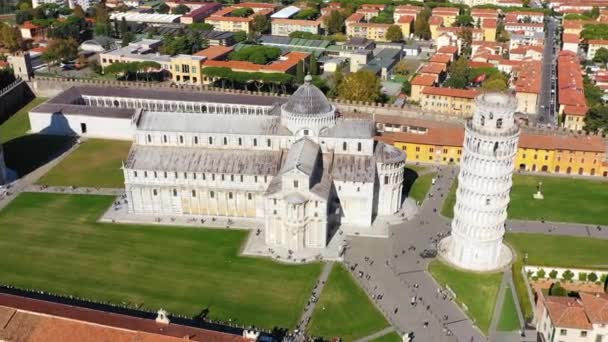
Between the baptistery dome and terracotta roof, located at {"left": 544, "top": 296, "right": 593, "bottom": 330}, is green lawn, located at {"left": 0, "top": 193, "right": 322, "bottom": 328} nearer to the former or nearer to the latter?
the baptistery dome

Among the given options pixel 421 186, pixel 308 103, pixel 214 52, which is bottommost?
pixel 421 186

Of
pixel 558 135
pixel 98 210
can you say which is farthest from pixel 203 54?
pixel 558 135

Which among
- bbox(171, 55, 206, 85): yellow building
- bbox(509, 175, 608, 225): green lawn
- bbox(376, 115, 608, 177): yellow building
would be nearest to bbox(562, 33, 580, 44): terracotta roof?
bbox(376, 115, 608, 177): yellow building

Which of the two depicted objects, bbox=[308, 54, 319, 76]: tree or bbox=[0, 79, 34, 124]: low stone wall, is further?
bbox=[308, 54, 319, 76]: tree

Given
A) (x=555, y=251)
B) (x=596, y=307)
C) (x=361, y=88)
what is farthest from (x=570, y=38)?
(x=596, y=307)

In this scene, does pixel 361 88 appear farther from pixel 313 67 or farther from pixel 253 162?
pixel 253 162

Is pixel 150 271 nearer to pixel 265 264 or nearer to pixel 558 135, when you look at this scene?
pixel 265 264
